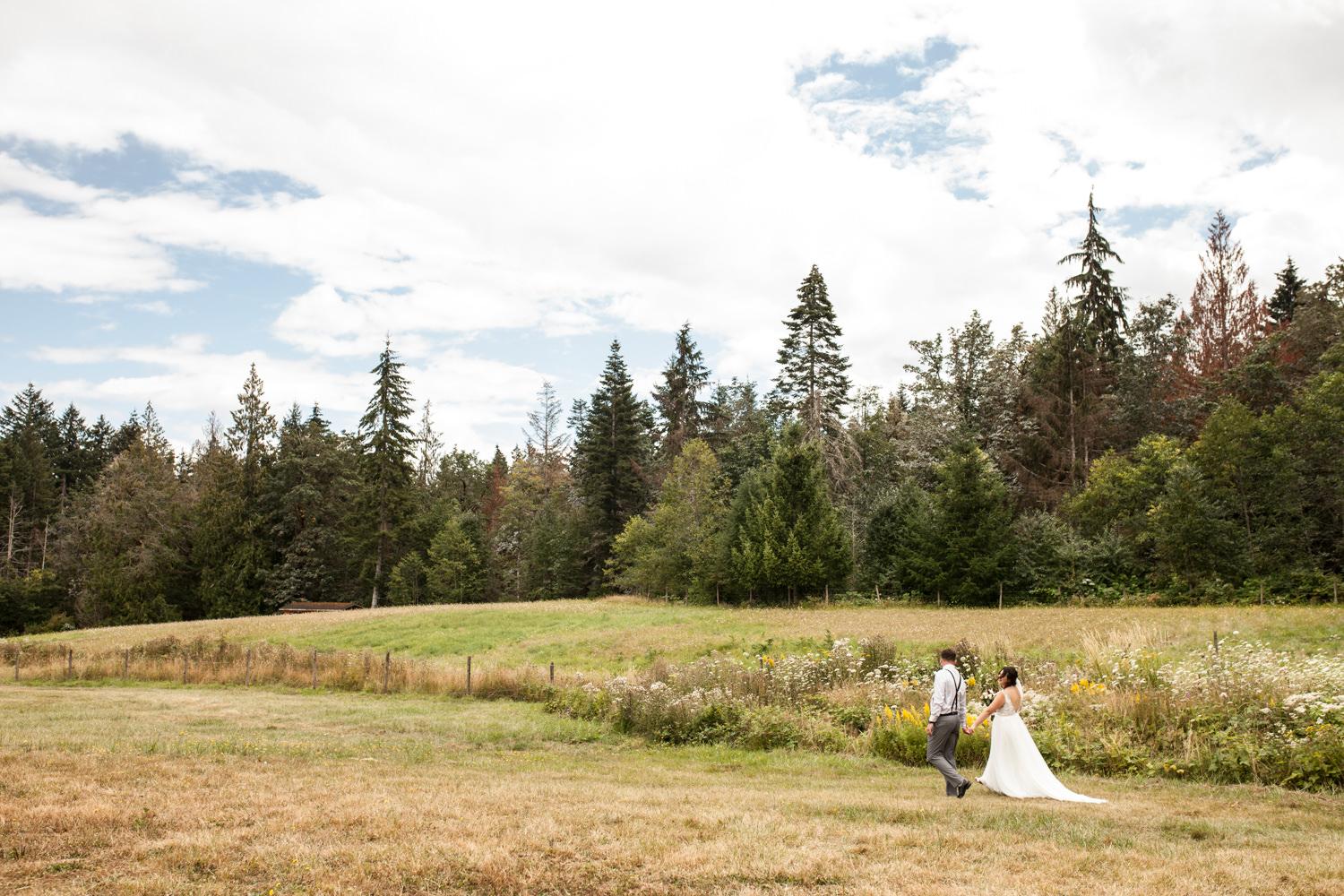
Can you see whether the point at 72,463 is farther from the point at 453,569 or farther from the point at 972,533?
the point at 972,533

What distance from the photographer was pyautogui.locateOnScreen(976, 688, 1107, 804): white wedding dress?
974 cm

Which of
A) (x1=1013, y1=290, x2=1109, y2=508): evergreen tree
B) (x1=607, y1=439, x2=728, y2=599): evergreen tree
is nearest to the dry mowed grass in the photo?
(x1=607, y1=439, x2=728, y2=599): evergreen tree

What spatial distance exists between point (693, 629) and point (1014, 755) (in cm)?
2506

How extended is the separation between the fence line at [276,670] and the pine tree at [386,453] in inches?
1193

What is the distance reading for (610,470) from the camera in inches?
2442

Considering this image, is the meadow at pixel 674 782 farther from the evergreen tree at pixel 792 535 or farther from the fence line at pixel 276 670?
the evergreen tree at pixel 792 535

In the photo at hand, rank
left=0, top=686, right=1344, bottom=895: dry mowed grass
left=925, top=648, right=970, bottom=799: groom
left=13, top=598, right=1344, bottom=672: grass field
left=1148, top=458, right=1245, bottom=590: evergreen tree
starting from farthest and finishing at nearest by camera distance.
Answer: left=1148, top=458, right=1245, bottom=590: evergreen tree, left=13, top=598, right=1344, bottom=672: grass field, left=925, top=648, right=970, bottom=799: groom, left=0, top=686, right=1344, bottom=895: dry mowed grass

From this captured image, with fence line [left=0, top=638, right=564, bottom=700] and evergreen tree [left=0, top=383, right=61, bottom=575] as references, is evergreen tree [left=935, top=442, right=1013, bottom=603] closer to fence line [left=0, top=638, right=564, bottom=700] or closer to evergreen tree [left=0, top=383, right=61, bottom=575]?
fence line [left=0, top=638, right=564, bottom=700]

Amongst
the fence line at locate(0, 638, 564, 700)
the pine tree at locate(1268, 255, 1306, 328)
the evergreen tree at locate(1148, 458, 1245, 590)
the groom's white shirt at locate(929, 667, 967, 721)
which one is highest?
the pine tree at locate(1268, 255, 1306, 328)

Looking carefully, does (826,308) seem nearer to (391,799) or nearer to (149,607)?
(391,799)

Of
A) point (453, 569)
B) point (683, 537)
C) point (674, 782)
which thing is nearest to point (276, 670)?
point (674, 782)

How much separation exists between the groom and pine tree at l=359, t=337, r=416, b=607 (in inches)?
2169

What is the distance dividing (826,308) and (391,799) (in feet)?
160

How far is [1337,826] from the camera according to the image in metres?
8.40
